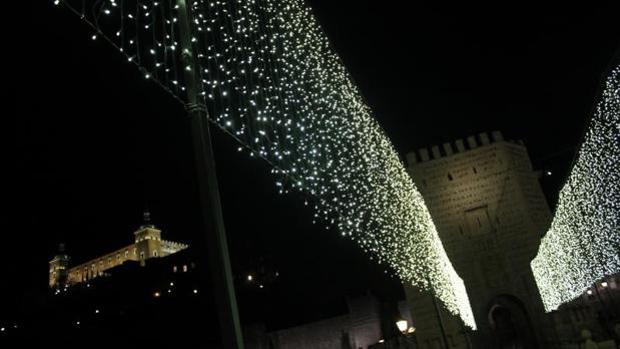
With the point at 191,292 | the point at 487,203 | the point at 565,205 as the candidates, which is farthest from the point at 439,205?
the point at 191,292

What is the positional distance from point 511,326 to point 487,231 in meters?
4.11

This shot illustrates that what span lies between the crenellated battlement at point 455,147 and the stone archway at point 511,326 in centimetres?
625

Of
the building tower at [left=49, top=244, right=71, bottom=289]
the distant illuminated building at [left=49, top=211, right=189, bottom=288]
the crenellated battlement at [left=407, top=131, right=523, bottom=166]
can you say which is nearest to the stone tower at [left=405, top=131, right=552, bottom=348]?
the crenellated battlement at [left=407, top=131, right=523, bottom=166]

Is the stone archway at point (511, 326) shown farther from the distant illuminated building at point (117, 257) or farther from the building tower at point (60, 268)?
the building tower at point (60, 268)

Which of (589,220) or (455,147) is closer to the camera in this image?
(589,220)

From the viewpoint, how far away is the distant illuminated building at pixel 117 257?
64188 millimetres

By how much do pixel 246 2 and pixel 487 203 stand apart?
57.2 feet

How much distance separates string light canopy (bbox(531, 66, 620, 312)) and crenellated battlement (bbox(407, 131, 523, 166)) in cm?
478

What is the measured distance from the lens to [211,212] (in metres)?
3.60

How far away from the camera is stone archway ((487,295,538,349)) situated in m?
19.7

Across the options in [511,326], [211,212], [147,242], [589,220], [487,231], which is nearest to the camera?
[211,212]

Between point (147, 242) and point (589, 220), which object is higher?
point (147, 242)

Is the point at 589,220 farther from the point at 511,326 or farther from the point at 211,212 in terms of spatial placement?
the point at 211,212

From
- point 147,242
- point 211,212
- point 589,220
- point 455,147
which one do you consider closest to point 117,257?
point 147,242
